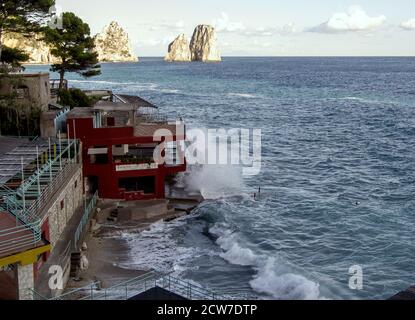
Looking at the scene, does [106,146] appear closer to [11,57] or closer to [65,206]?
[65,206]

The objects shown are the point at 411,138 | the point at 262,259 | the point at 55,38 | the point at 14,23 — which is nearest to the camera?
the point at 262,259

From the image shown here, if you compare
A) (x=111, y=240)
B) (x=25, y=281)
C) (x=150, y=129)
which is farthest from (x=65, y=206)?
(x=150, y=129)

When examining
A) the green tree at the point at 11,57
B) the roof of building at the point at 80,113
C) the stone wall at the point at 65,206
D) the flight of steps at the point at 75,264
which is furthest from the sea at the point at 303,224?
the green tree at the point at 11,57

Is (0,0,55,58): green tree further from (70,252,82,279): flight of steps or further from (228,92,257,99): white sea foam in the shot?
(228,92,257,99): white sea foam

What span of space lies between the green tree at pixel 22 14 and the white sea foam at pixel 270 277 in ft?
82.3

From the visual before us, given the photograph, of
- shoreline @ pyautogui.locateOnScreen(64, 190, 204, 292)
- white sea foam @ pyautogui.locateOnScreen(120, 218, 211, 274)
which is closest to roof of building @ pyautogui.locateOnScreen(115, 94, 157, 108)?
shoreline @ pyautogui.locateOnScreen(64, 190, 204, 292)

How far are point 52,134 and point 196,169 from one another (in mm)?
Result: 14571

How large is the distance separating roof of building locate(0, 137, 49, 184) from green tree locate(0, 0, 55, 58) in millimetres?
10505

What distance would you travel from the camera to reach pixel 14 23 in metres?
45.1

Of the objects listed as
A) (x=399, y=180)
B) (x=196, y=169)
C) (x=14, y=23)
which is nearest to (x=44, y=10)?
(x=14, y=23)

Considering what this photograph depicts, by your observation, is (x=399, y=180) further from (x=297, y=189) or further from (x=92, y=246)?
(x=92, y=246)

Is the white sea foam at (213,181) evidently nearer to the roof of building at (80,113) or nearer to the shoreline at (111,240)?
the shoreline at (111,240)

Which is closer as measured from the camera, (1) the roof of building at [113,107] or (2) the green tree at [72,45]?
(1) the roof of building at [113,107]

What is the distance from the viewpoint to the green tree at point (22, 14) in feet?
144
